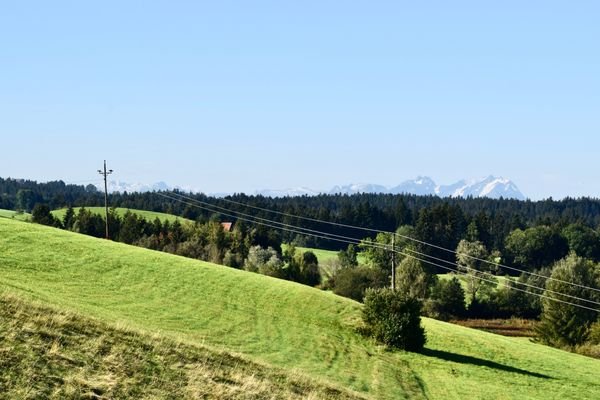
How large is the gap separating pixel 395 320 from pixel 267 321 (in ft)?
32.9

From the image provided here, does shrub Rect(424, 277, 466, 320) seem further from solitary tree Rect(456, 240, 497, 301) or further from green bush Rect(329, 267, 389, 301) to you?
green bush Rect(329, 267, 389, 301)

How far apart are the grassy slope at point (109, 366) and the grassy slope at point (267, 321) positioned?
517cm

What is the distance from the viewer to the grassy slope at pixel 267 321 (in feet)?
117

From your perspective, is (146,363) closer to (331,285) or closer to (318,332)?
(318,332)

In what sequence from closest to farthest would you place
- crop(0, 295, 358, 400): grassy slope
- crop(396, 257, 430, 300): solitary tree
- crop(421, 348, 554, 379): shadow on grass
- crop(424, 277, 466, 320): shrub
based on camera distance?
crop(0, 295, 358, 400): grassy slope < crop(421, 348, 554, 379): shadow on grass < crop(396, 257, 430, 300): solitary tree < crop(424, 277, 466, 320): shrub

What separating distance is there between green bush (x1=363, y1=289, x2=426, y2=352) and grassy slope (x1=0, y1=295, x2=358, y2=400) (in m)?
21.4

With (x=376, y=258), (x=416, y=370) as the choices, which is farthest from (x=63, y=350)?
(x=376, y=258)

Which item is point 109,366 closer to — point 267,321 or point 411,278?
point 267,321

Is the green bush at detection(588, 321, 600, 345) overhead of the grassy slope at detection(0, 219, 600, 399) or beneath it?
beneath

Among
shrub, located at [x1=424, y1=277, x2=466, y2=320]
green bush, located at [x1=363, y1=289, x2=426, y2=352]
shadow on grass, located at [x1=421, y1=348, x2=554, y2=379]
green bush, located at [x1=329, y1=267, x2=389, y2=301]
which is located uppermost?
green bush, located at [x1=363, y1=289, x2=426, y2=352]

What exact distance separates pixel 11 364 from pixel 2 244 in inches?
1429

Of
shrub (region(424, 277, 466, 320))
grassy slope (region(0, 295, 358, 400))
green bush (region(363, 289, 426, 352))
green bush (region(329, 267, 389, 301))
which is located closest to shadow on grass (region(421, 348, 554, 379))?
green bush (region(363, 289, 426, 352))

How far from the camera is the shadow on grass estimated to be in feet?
144

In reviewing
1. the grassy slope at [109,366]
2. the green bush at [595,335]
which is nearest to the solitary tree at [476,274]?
the green bush at [595,335]
